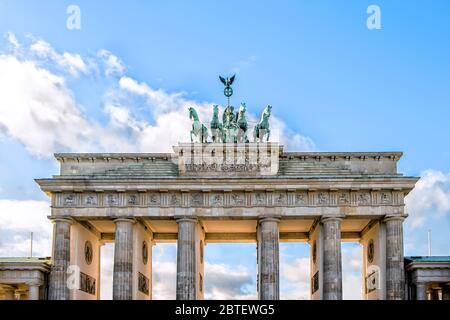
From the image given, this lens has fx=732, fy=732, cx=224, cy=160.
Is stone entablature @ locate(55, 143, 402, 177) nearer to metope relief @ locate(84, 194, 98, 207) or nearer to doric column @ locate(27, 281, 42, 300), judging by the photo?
metope relief @ locate(84, 194, 98, 207)

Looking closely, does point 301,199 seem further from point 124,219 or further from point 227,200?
point 124,219

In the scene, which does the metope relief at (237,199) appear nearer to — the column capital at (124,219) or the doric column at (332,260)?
the doric column at (332,260)

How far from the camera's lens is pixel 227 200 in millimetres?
51219

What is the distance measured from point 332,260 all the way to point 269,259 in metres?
4.30

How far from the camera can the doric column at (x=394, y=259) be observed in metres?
49.3

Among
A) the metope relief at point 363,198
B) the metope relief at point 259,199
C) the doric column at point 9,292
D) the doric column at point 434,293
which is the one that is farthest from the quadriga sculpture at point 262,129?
the doric column at point 9,292

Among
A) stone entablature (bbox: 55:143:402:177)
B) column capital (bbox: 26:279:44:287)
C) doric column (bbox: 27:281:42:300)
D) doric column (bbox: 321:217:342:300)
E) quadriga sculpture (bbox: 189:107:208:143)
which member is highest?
quadriga sculpture (bbox: 189:107:208:143)

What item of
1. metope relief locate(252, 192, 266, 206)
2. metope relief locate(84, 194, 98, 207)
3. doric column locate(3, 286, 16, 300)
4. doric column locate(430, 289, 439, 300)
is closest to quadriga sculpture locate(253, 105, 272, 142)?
metope relief locate(252, 192, 266, 206)

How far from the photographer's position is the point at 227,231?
2296 inches

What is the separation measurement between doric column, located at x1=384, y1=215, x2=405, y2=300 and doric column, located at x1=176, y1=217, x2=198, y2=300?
43.7ft

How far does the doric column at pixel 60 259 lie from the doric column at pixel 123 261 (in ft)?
10.9

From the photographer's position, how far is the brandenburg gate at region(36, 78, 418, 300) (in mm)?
50312
